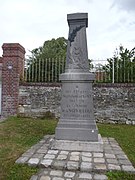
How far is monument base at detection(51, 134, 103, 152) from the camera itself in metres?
5.17

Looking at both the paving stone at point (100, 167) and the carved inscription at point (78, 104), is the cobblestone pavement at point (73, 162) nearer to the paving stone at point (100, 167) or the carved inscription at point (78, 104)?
the paving stone at point (100, 167)

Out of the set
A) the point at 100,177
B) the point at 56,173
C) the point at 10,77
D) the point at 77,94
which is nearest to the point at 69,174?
the point at 56,173

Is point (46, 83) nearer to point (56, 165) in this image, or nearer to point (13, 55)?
point (13, 55)

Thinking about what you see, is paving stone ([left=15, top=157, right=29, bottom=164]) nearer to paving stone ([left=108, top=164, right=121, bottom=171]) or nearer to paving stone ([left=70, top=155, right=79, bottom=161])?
paving stone ([left=70, top=155, right=79, bottom=161])

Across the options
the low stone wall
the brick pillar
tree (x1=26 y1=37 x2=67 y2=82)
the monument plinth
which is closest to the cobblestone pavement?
the monument plinth

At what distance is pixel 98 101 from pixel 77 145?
4.79m

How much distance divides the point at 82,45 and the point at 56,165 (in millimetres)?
2922

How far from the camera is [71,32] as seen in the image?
19.0 feet

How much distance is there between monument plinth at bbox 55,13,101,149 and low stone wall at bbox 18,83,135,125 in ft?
13.9

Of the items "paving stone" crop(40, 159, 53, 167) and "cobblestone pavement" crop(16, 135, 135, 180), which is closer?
"cobblestone pavement" crop(16, 135, 135, 180)

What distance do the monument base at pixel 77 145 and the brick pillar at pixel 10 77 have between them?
16.4ft

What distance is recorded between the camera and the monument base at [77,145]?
517 centimetres

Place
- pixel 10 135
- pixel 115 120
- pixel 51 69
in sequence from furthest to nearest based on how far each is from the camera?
pixel 51 69, pixel 115 120, pixel 10 135

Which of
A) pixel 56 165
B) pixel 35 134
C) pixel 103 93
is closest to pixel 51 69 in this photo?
pixel 103 93
